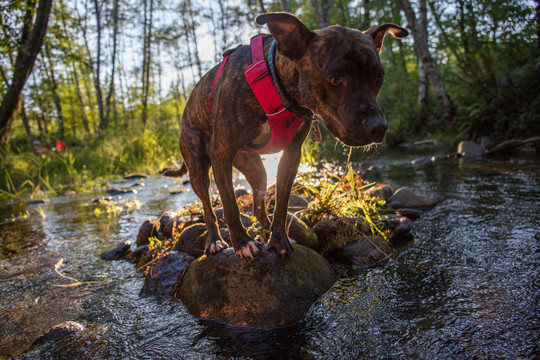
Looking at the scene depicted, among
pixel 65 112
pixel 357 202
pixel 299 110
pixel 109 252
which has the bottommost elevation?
pixel 109 252

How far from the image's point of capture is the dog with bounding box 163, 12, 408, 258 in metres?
1.96

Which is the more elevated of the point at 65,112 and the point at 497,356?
the point at 65,112

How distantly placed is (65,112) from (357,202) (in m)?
38.3

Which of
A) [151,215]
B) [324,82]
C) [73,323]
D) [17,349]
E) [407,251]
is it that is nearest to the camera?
[324,82]

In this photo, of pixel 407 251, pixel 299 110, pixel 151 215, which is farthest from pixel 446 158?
pixel 299 110

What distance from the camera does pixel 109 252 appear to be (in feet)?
13.7

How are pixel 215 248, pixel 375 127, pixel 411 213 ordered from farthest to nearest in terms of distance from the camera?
pixel 411 213 → pixel 215 248 → pixel 375 127

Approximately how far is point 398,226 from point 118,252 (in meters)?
3.37

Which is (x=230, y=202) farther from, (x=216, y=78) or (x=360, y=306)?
(x=360, y=306)

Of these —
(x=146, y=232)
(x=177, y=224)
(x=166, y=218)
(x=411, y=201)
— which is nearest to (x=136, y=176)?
(x=166, y=218)

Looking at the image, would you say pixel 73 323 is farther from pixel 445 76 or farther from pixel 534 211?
pixel 445 76

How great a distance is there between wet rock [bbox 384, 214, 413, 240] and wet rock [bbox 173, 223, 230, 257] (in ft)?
6.35

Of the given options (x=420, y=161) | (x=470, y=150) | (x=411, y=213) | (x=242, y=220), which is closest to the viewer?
(x=242, y=220)

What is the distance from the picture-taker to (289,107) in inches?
90.3
